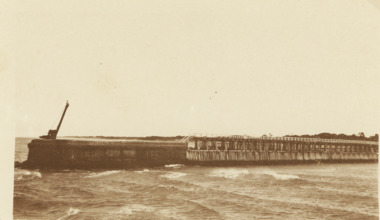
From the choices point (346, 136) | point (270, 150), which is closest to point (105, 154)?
point (270, 150)

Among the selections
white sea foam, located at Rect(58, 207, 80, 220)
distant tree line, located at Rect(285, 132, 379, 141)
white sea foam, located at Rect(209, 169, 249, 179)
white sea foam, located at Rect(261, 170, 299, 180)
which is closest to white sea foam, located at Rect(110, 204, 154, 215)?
white sea foam, located at Rect(58, 207, 80, 220)

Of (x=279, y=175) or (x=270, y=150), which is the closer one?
(x=279, y=175)

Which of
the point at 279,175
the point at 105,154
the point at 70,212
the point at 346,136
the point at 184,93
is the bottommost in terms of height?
the point at 70,212

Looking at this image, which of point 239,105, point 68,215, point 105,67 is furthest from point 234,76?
point 68,215

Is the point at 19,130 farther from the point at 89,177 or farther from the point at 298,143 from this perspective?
the point at 298,143

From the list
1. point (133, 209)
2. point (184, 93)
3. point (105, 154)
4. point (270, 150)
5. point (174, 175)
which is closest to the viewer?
point (133, 209)

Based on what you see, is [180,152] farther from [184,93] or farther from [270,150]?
[270,150]
